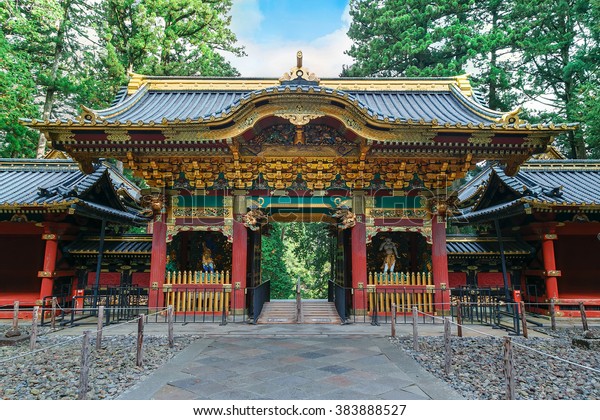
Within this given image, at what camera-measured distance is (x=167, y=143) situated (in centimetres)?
945

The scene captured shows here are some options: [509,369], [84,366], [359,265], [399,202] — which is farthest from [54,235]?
[509,369]

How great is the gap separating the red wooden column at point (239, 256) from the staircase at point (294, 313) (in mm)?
831

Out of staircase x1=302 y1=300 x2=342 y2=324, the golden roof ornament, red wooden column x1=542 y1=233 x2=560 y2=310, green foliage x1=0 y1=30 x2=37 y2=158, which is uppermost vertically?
green foliage x1=0 y1=30 x2=37 y2=158

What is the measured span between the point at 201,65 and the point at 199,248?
1463 centimetres

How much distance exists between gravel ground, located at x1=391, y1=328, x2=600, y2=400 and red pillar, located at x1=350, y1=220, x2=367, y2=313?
251 cm

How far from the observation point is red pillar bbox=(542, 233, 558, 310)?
11023 mm

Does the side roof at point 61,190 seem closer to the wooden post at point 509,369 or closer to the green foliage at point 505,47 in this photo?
the wooden post at point 509,369

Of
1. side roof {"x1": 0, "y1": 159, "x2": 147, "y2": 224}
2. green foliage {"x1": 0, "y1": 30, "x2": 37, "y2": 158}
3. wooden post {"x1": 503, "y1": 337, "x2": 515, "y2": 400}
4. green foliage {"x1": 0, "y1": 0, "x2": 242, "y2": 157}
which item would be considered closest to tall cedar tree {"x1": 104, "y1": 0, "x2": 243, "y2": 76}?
green foliage {"x1": 0, "y1": 0, "x2": 242, "y2": 157}

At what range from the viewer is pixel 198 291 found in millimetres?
10180

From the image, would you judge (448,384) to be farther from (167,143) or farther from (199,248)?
(199,248)

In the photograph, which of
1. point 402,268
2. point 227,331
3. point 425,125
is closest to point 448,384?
point 227,331

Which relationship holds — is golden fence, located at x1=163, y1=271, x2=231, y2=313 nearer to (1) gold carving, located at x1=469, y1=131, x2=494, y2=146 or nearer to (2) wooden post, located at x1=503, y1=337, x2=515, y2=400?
(2) wooden post, located at x1=503, y1=337, x2=515, y2=400

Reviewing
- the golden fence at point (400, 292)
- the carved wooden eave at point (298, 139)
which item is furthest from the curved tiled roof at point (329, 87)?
the golden fence at point (400, 292)

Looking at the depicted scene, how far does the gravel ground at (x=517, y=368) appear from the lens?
4.78 meters
